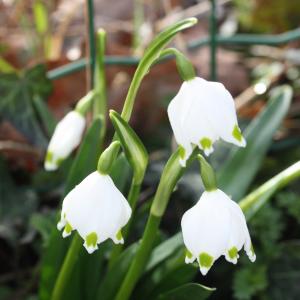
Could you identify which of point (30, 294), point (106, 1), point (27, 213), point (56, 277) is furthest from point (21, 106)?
point (106, 1)

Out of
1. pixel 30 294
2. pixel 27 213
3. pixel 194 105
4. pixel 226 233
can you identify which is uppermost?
pixel 194 105

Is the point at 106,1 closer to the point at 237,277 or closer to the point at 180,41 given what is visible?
the point at 180,41

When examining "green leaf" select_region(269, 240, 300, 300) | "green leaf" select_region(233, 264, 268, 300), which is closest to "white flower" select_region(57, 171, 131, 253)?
"green leaf" select_region(233, 264, 268, 300)

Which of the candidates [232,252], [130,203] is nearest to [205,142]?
[232,252]

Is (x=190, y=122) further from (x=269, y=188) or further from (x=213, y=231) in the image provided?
(x=269, y=188)

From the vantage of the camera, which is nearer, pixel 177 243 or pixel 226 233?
pixel 226 233

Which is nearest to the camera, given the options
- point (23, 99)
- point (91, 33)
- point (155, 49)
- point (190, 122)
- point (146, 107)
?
point (190, 122)

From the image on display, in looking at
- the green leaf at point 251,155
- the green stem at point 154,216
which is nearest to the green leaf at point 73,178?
the green stem at point 154,216

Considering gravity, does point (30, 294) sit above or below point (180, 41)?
below

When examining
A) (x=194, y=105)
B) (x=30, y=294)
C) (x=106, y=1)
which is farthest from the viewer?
(x=106, y=1)
